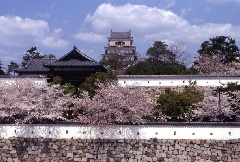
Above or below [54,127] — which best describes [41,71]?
above

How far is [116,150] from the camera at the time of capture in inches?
747

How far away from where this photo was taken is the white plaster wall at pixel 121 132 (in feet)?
62.2

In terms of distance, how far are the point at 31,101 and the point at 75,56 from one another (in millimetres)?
7843

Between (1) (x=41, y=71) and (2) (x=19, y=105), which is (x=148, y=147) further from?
(1) (x=41, y=71)

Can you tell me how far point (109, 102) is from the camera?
1958 cm

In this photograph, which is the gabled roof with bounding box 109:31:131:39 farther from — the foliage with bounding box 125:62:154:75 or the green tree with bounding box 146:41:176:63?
the foliage with bounding box 125:62:154:75

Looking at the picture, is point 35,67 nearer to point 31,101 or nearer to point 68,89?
point 68,89

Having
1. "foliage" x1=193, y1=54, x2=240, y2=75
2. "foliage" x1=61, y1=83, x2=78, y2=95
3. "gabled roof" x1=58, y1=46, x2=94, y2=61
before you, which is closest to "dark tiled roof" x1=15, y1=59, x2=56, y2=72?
"gabled roof" x1=58, y1=46, x2=94, y2=61

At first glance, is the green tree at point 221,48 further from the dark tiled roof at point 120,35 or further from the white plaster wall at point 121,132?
the dark tiled roof at point 120,35

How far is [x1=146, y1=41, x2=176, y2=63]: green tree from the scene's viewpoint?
4469 cm

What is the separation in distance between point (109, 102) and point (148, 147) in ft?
9.45

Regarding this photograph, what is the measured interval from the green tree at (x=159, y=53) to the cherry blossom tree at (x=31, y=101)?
24.3 m

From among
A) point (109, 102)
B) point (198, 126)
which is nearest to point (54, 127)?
point (109, 102)

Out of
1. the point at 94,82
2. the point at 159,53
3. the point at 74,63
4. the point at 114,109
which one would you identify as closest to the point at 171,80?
the point at 94,82
